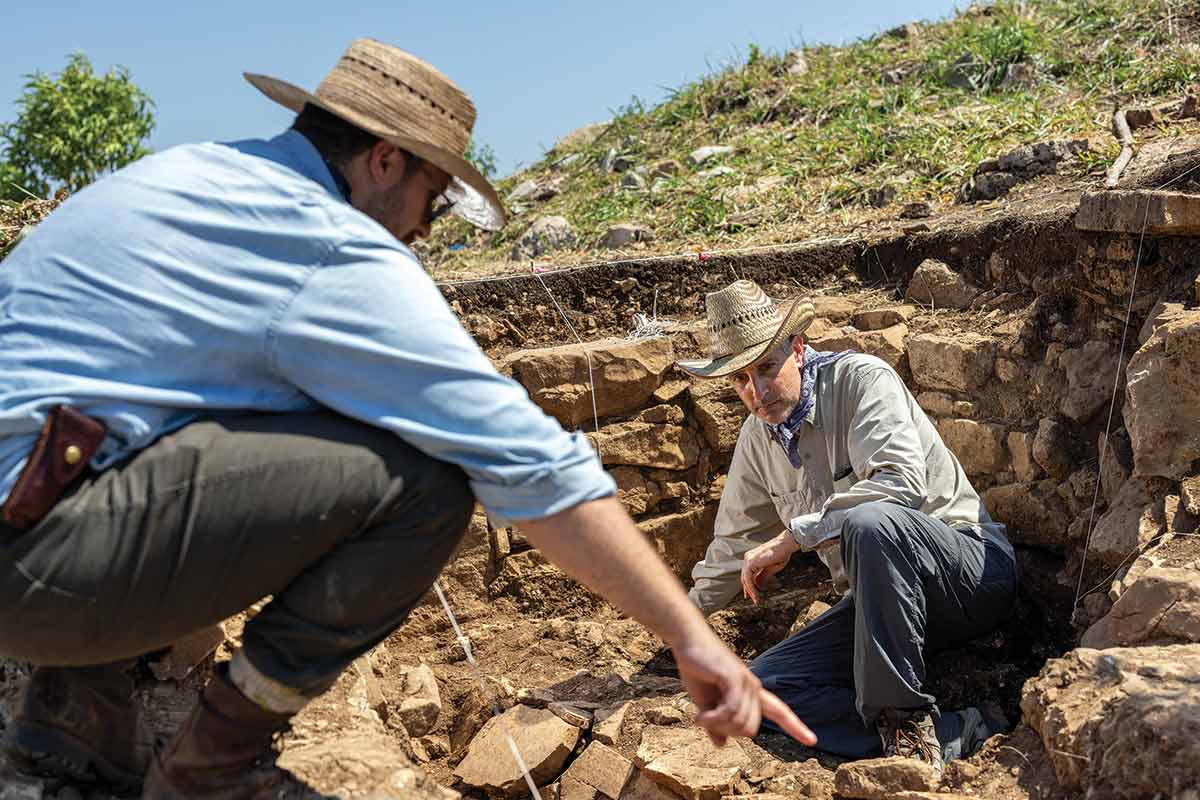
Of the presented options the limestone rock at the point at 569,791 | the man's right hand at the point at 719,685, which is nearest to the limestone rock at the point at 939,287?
the limestone rock at the point at 569,791

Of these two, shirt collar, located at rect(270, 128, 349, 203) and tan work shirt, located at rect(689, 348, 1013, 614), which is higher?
shirt collar, located at rect(270, 128, 349, 203)

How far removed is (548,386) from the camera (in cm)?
481

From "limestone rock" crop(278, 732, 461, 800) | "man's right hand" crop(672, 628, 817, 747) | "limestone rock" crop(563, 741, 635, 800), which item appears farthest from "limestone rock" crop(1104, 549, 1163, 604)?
"limestone rock" crop(278, 732, 461, 800)

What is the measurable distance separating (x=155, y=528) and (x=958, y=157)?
17.3ft

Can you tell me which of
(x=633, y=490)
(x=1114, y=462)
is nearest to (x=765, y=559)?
(x=1114, y=462)

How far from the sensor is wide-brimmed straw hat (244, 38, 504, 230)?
2053 mm

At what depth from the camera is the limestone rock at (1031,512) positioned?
4117 mm

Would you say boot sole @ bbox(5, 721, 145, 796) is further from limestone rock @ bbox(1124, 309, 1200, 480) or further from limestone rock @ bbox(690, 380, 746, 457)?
limestone rock @ bbox(690, 380, 746, 457)

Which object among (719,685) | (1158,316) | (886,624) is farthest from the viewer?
(1158,316)

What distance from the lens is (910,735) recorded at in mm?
3268

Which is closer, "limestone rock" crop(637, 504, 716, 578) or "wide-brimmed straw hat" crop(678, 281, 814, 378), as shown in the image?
"wide-brimmed straw hat" crop(678, 281, 814, 378)

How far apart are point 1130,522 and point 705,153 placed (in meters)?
4.69

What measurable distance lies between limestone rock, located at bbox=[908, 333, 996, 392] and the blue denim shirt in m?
3.03

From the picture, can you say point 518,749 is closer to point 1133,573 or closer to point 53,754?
point 53,754
